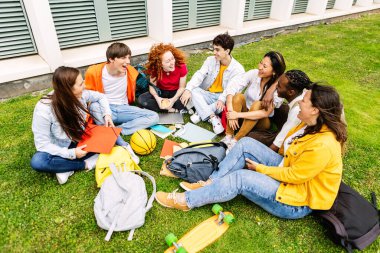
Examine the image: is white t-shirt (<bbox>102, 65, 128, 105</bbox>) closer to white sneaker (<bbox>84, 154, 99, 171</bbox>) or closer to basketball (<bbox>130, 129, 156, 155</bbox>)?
basketball (<bbox>130, 129, 156, 155</bbox>)

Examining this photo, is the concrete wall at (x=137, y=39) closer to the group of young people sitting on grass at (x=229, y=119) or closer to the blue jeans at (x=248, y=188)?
the group of young people sitting on grass at (x=229, y=119)

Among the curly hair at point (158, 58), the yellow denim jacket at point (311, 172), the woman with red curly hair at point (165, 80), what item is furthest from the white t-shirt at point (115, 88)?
the yellow denim jacket at point (311, 172)

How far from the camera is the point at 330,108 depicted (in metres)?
2.59

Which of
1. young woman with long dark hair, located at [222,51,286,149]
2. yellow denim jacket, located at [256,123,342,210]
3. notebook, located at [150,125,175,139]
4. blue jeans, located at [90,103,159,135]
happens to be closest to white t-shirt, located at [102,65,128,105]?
blue jeans, located at [90,103,159,135]

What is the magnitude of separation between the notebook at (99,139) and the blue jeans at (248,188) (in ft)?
4.26

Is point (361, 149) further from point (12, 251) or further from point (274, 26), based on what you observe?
point (274, 26)

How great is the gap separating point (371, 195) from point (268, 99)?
1.82 meters

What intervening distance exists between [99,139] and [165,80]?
184 cm

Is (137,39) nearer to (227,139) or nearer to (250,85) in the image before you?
(250,85)

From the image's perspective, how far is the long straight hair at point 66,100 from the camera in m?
3.17

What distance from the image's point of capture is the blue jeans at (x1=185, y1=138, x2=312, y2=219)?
2.94m

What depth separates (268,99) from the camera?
12.9ft

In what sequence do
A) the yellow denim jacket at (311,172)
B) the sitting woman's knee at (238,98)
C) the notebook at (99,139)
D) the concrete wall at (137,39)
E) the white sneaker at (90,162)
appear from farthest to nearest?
the concrete wall at (137,39) < the sitting woman's knee at (238,98) < the white sneaker at (90,162) < the notebook at (99,139) < the yellow denim jacket at (311,172)

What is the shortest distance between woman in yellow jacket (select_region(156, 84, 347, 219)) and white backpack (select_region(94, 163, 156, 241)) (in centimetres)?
32
